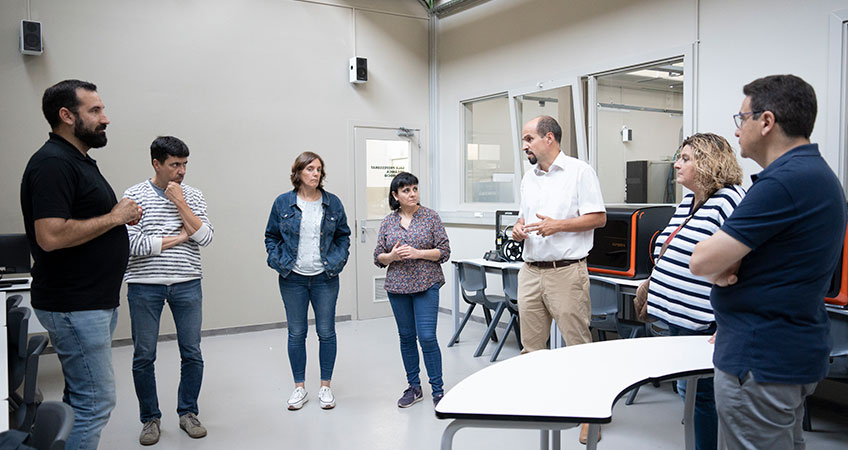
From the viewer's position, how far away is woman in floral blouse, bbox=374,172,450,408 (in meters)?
3.52

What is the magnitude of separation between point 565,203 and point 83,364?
2261 mm

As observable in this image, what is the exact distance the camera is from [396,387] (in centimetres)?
414

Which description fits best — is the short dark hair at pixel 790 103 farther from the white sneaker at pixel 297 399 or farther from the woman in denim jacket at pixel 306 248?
the white sneaker at pixel 297 399

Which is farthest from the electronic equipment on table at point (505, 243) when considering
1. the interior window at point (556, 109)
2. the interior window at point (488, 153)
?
the interior window at point (556, 109)

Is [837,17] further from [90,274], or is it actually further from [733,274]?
[90,274]

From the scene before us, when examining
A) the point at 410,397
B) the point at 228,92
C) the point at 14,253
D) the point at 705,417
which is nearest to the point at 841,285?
the point at 705,417

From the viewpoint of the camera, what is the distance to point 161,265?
10.1ft

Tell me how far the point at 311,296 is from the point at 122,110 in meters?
2.97

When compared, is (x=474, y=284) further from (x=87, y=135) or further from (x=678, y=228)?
(x=87, y=135)

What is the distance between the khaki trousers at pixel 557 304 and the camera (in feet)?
10.2

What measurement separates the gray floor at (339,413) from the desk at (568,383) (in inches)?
42.3

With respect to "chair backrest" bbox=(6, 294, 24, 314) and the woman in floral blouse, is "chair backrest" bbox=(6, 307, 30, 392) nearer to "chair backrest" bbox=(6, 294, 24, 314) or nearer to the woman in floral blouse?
"chair backrest" bbox=(6, 294, 24, 314)

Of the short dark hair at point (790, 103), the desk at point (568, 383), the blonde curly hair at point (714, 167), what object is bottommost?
the desk at point (568, 383)

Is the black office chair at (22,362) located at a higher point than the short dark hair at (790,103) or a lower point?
lower
